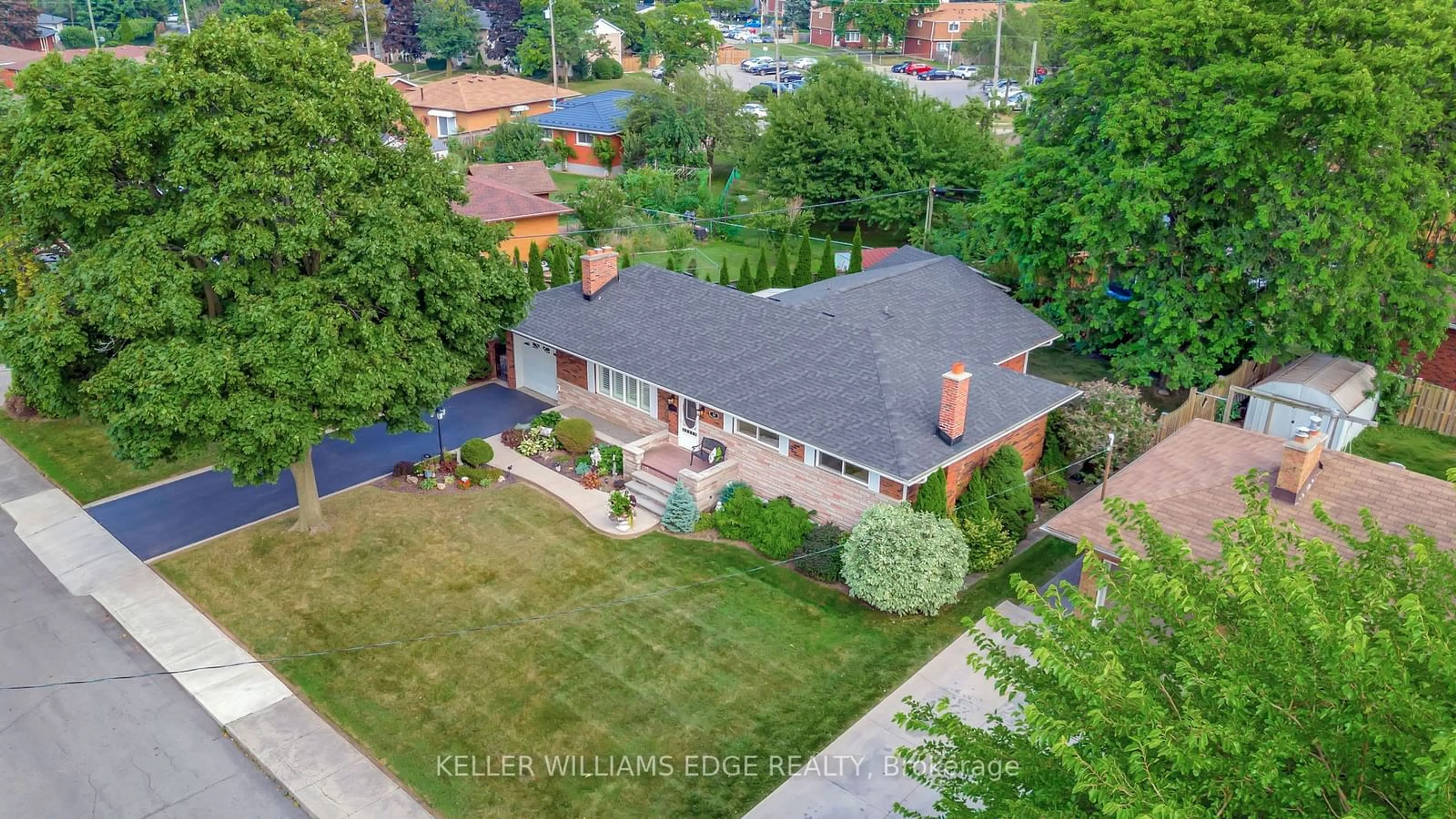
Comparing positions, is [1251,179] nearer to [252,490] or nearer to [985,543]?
[985,543]

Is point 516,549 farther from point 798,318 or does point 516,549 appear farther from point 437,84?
point 437,84

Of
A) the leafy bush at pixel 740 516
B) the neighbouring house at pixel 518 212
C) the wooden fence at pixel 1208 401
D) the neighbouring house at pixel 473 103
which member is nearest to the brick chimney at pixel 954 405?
the leafy bush at pixel 740 516

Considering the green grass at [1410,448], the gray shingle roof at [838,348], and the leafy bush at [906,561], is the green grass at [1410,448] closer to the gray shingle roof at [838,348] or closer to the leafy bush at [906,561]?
the gray shingle roof at [838,348]

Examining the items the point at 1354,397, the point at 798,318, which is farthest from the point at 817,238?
the point at 1354,397

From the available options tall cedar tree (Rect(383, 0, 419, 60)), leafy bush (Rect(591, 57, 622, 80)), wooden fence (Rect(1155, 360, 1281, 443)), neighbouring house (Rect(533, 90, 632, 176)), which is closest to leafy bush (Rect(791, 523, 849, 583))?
wooden fence (Rect(1155, 360, 1281, 443))

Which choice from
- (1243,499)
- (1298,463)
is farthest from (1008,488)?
(1298,463)
